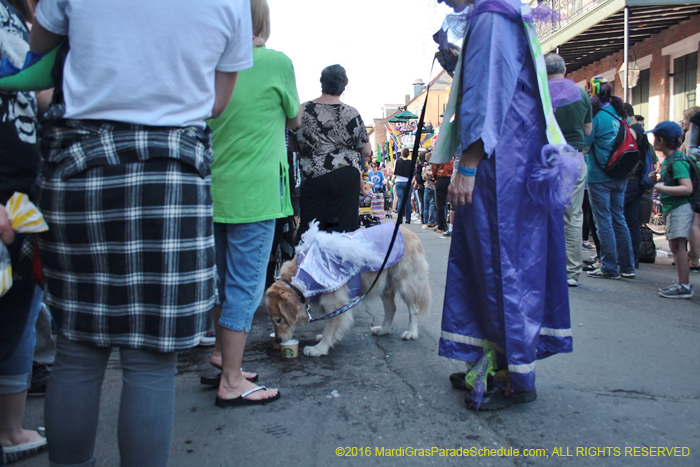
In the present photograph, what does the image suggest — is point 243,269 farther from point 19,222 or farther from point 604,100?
point 604,100

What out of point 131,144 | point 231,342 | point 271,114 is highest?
point 271,114

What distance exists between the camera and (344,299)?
326 cm

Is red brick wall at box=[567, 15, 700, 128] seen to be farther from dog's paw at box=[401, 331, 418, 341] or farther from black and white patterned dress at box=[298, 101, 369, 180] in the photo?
dog's paw at box=[401, 331, 418, 341]

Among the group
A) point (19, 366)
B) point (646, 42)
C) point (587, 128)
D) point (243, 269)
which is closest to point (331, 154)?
point (243, 269)

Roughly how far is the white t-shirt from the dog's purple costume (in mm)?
1809

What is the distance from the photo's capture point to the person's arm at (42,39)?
4.67ft

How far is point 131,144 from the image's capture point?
1.38 meters

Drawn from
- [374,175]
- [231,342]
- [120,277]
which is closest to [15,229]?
[120,277]

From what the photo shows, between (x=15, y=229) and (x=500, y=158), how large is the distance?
6.01ft

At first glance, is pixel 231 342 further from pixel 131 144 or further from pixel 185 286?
pixel 131 144

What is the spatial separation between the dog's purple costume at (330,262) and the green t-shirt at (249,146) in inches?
28.1

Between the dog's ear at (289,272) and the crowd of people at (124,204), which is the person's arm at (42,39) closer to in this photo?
the crowd of people at (124,204)

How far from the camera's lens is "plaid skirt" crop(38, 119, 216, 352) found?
Result: 1369mm

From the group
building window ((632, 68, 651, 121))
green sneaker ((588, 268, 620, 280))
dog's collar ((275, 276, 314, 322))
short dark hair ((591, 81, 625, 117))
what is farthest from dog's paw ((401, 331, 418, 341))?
building window ((632, 68, 651, 121))
